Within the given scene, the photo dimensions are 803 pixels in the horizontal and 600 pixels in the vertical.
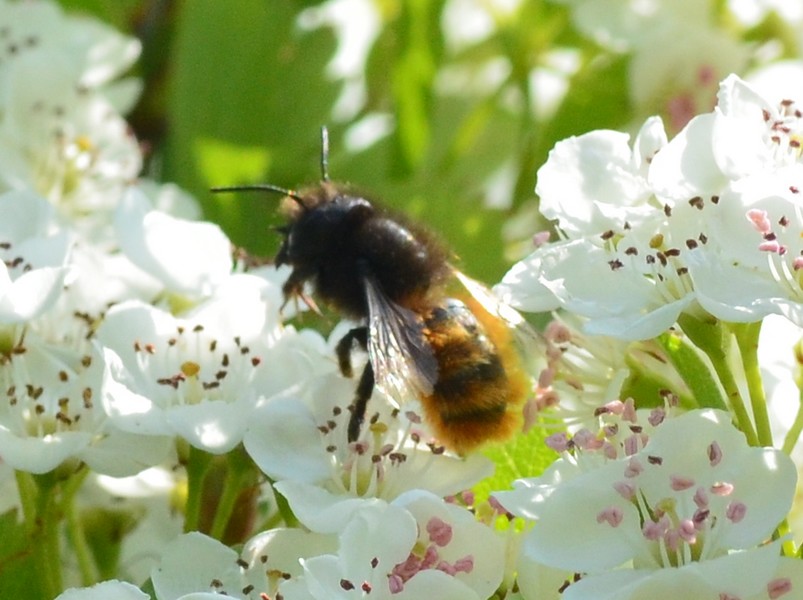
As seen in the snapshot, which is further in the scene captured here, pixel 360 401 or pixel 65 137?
pixel 65 137

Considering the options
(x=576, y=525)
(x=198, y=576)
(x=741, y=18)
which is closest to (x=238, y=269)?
(x=198, y=576)

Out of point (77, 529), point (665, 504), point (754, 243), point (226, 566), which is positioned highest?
point (754, 243)

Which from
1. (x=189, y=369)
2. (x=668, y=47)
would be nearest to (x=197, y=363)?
(x=189, y=369)

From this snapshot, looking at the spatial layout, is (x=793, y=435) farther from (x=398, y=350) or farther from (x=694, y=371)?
(x=398, y=350)

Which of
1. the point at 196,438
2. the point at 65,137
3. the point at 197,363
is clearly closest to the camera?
the point at 196,438

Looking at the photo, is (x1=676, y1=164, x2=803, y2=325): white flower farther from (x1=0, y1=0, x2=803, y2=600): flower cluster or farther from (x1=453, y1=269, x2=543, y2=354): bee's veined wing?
(x1=453, y1=269, x2=543, y2=354): bee's veined wing

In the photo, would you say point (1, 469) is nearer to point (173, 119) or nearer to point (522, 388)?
point (522, 388)
